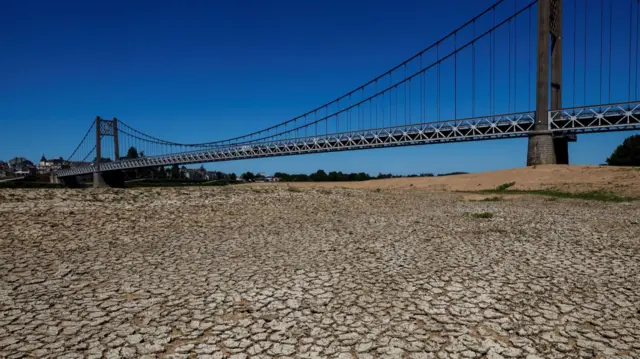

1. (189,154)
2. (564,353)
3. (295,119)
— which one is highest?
(295,119)

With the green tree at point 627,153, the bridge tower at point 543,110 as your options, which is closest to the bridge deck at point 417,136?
the bridge tower at point 543,110

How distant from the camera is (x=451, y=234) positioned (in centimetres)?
949

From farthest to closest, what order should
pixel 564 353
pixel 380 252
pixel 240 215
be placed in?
pixel 240 215 < pixel 380 252 < pixel 564 353

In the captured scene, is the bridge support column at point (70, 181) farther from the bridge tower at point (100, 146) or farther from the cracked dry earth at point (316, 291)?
the cracked dry earth at point (316, 291)

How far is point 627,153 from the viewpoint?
70.2 meters

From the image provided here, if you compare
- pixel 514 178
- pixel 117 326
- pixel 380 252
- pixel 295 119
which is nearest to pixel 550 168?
pixel 514 178

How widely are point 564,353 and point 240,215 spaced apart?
10943 millimetres

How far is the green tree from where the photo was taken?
222 feet

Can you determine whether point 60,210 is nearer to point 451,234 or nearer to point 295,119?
point 451,234

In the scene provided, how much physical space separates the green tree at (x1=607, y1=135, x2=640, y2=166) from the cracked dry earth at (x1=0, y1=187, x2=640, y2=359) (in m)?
75.6

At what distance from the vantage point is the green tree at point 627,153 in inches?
2660

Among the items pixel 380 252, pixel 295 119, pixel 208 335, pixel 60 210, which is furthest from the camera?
pixel 295 119

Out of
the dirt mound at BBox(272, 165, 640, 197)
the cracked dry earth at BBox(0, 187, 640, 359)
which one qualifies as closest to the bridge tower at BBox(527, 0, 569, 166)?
the dirt mound at BBox(272, 165, 640, 197)

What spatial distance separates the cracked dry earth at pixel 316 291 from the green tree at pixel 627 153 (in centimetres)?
7556
